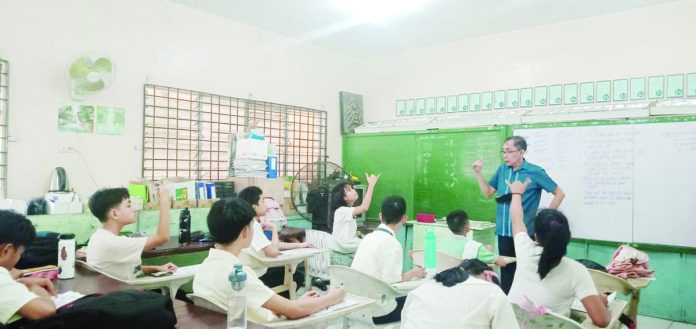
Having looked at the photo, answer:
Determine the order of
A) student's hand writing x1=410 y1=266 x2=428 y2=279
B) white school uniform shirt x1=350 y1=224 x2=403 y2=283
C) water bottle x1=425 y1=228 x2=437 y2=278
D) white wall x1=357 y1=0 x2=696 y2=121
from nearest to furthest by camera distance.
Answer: white school uniform shirt x1=350 y1=224 x2=403 y2=283, student's hand writing x1=410 y1=266 x2=428 y2=279, water bottle x1=425 y1=228 x2=437 y2=278, white wall x1=357 y1=0 x2=696 y2=121

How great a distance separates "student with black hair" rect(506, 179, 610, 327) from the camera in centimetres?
191

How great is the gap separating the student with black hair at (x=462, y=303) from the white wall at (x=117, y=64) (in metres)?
3.09

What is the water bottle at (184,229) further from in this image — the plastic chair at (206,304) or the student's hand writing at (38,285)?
Result: the plastic chair at (206,304)

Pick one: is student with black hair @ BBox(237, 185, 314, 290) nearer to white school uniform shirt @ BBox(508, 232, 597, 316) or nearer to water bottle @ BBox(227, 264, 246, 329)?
water bottle @ BBox(227, 264, 246, 329)

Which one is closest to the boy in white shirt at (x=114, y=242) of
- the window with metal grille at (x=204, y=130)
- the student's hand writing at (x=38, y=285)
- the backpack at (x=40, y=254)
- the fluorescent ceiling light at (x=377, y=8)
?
the backpack at (x=40, y=254)

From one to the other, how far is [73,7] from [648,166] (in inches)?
191

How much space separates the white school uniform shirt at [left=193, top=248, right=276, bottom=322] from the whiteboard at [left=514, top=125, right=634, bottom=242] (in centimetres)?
344

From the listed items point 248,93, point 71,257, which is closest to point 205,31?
point 248,93

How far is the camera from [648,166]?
3.89 m

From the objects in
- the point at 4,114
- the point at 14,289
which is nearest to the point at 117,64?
the point at 4,114

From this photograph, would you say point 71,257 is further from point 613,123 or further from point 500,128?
point 613,123

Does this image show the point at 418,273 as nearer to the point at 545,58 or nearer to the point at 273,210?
the point at 273,210

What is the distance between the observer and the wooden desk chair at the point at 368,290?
2.33m

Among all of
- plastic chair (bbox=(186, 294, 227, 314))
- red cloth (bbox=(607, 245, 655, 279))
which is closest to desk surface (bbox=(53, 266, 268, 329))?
plastic chair (bbox=(186, 294, 227, 314))
